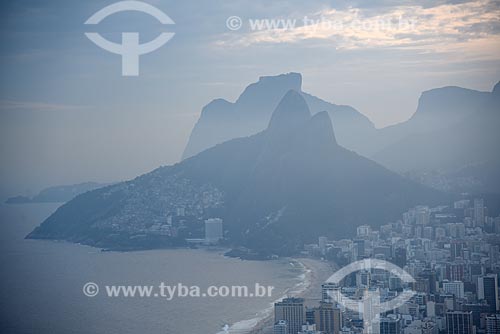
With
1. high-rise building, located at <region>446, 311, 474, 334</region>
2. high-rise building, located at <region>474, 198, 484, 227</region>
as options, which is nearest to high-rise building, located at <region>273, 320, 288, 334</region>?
high-rise building, located at <region>446, 311, 474, 334</region>

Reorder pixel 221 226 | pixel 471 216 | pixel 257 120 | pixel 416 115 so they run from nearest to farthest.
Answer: pixel 471 216 < pixel 221 226 < pixel 416 115 < pixel 257 120

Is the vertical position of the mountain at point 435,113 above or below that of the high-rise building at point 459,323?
above

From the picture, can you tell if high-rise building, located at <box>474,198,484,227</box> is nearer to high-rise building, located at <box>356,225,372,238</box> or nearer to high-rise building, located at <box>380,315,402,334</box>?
high-rise building, located at <box>356,225,372,238</box>

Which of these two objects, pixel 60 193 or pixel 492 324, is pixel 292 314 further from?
pixel 60 193

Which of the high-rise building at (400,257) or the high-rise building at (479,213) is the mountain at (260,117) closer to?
the high-rise building at (479,213)

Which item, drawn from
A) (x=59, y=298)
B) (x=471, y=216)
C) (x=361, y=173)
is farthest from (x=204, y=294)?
(x=361, y=173)

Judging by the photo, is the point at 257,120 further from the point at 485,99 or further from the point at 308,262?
the point at 308,262
